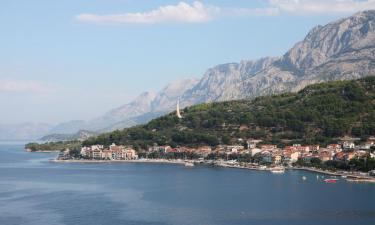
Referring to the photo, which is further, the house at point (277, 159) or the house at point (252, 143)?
the house at point (252, 143)

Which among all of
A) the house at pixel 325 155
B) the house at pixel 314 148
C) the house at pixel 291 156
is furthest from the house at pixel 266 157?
the house at pixel 325 155

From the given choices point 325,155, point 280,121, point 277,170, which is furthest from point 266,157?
point 280,121

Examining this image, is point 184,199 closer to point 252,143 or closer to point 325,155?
point 325,155

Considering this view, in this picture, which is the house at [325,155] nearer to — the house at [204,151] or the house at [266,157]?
the house at [266,157]

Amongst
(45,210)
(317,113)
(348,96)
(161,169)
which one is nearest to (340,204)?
(45,210)

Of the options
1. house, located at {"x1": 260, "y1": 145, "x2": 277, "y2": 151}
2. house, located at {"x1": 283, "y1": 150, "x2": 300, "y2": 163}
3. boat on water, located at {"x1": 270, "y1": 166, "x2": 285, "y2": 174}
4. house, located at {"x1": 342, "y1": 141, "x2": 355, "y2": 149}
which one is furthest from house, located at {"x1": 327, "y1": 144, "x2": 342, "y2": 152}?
boat on water, located at {"x1": 270, "y1": 166, "x2": 285, "y2": 174}

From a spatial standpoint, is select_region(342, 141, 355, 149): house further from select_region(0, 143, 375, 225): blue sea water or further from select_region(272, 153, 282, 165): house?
select_region(0, 143, 375, 225): blue sea water

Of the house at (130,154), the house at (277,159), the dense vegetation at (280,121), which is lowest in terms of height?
the house at (277,159)
